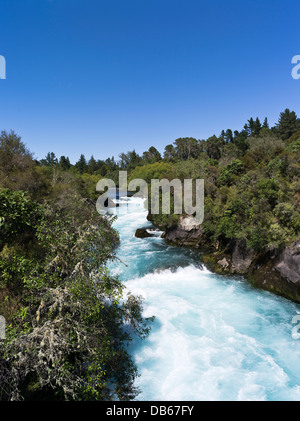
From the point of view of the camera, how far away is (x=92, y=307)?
20.9 feet

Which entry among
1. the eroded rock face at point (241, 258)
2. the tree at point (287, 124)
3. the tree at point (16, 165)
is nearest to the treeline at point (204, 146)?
the tree at point (287, 124)

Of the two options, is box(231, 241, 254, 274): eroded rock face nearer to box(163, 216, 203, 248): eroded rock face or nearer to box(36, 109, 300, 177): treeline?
box(163, 216, 203, 248): eroded rock face

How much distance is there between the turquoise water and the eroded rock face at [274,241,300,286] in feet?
5.31

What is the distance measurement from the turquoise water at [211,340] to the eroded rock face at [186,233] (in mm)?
4737

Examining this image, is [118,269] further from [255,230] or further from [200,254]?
[255,230]

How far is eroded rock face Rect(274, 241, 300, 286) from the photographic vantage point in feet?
42.9

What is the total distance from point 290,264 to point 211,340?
23.6 ft

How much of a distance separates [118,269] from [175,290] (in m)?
5.26

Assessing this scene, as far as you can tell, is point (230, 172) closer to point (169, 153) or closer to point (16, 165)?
point (16, 165)

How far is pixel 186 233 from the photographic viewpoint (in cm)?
2266

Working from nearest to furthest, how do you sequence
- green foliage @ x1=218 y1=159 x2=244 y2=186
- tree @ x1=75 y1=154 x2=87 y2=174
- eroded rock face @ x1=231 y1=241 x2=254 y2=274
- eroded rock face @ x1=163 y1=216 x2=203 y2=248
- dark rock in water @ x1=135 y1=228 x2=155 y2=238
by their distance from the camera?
eroded rock face @ x1=231 y1=241 x2=254 y2=274, eroded rock face @ x1=163 y1=216 x2=203 y2=248, green foliage @ x1=218 y1=159 x2=244 y2=186, dark rock in water @ x1=135 y1=228 x2=155 y2=238, tree @ x1=75 y1=154 x2=87 y2=174

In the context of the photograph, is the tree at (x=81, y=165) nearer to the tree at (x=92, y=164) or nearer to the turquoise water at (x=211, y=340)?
the tree at (x=92, y=164)

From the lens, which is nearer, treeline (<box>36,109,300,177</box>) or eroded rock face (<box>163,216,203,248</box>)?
eroded rock face (<box>163,216,203,248</box>)

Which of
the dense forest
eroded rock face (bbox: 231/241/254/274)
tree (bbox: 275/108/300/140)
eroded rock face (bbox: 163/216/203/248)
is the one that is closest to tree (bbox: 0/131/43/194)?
the dense forest
